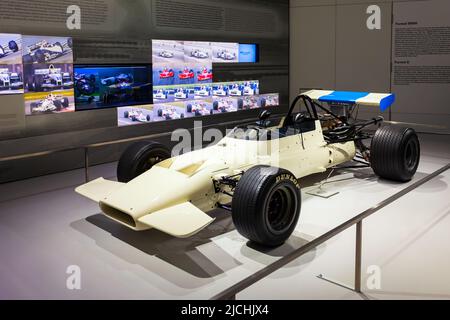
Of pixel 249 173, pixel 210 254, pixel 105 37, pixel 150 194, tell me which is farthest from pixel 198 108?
pixel 210 254

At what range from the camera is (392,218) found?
17.9ft

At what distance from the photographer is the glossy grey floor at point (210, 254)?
150 inches

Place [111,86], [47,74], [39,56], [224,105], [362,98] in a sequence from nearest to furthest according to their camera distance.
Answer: [362,98]
[39,56]
[47,74]
[111,86]
[224,105]

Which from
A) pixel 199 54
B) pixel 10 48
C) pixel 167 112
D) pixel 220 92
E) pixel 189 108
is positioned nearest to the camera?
pixel 10 48

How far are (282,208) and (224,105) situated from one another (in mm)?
6486

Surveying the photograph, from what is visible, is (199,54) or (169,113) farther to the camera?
(199,54)

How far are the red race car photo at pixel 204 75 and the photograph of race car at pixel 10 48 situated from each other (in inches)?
154

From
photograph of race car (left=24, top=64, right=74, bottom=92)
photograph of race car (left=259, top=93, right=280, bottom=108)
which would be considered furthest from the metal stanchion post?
photograph of race car (left=259, top=93, right=280, bottom=108)

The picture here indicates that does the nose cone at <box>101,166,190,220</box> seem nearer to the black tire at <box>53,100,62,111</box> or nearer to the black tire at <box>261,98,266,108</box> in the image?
the black tire at <box>53,100,62,111</box>

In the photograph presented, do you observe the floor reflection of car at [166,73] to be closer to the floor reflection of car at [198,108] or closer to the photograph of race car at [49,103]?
the floor reflection of car at [198,108]

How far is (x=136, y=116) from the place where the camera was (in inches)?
353

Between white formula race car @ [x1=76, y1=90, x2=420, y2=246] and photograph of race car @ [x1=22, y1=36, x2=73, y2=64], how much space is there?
255 centimetres

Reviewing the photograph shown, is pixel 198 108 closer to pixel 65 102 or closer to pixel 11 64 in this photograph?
pixel 65 102

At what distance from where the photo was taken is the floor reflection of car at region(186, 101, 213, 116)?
1002cm
